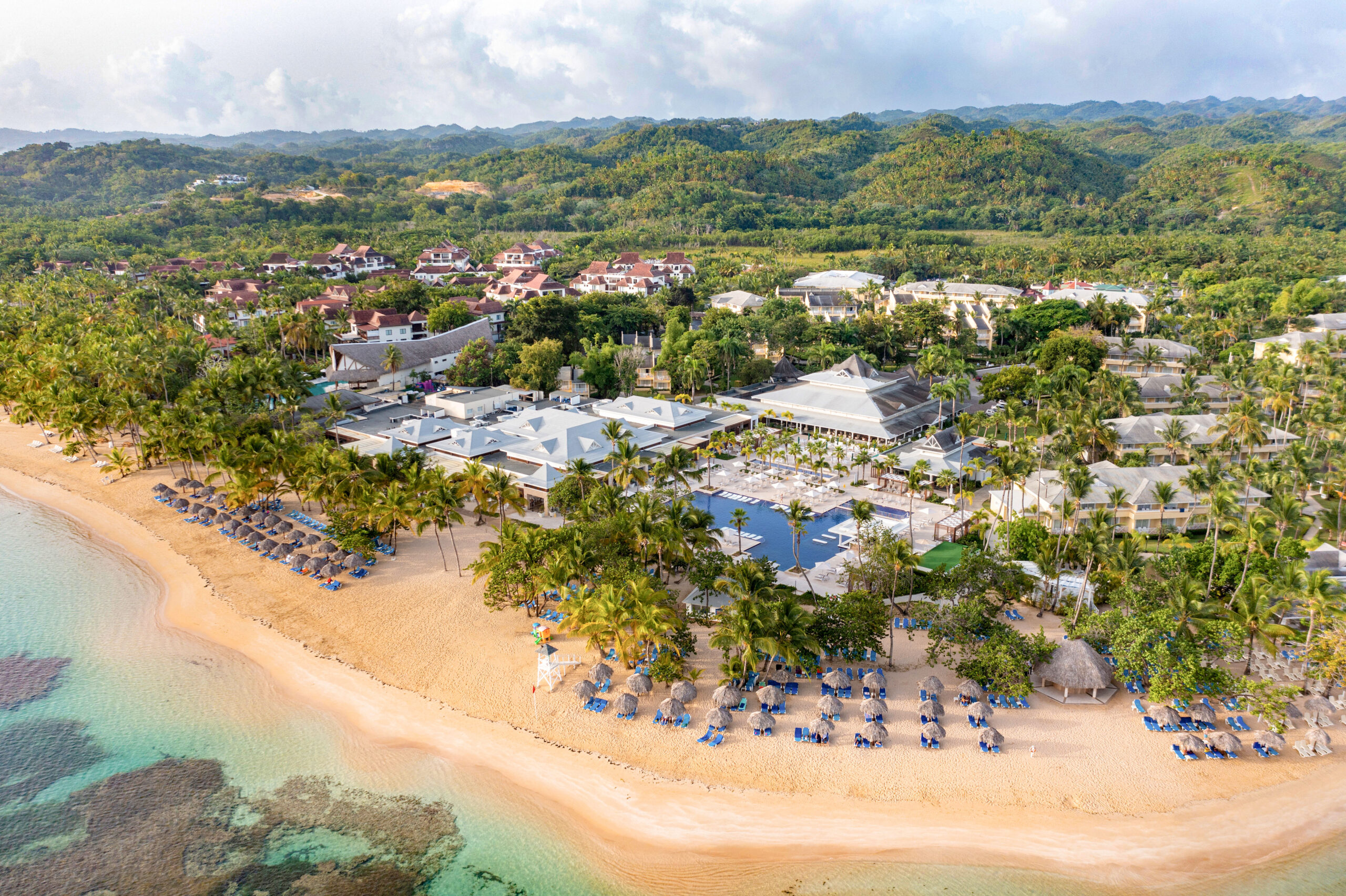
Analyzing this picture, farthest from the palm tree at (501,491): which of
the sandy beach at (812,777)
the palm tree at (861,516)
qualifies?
the palm tree at (861,516)

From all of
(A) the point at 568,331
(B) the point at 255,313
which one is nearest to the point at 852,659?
(A) the point at 568,331

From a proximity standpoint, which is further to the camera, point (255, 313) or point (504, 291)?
point (504, 291)

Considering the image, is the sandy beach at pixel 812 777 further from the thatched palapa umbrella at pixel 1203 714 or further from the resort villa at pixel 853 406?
the resort villa at pixel 853 406

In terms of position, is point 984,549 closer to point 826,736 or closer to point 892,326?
point 826,736

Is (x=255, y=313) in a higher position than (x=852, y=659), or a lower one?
higher

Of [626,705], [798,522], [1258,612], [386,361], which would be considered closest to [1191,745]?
[1258,612]

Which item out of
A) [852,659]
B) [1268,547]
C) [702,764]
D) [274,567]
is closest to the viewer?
[702,764]
